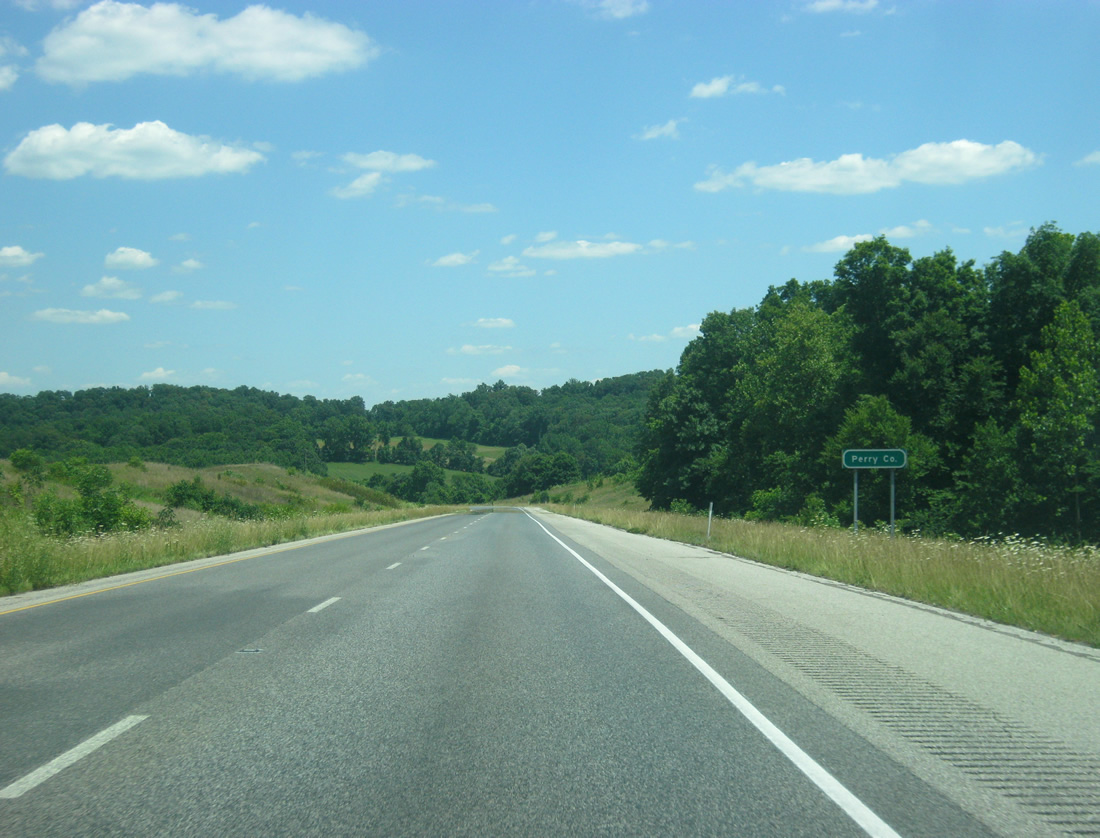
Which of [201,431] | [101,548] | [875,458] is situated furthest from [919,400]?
[201,431]

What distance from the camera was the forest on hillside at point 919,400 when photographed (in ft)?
146

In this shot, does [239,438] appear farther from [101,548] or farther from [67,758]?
[67,758]

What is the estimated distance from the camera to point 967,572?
47.0 feet

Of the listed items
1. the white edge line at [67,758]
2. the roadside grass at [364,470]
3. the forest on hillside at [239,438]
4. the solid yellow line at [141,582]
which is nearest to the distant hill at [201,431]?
the forest on hillside at [239,438]

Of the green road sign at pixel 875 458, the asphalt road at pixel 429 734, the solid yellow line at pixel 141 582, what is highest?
the green road sign at pixel 875 458

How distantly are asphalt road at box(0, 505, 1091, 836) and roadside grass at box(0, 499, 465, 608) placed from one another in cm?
332

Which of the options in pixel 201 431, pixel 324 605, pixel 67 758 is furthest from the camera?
pixel 201 431

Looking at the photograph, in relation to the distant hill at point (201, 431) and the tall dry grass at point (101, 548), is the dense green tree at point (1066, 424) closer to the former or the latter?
the tall dry grass at point (101, 548)

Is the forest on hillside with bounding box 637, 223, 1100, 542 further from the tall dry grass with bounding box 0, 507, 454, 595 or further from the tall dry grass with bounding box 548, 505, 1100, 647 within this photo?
the tall dry grass with bounding box 0, 507, 454, 595

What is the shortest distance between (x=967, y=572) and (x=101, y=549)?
54.9ft

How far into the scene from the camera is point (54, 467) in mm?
57469

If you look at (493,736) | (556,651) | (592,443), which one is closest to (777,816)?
(493,736)

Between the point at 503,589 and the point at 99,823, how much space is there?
436 inches

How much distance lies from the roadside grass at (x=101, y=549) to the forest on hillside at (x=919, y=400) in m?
31.0
